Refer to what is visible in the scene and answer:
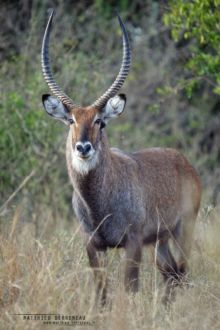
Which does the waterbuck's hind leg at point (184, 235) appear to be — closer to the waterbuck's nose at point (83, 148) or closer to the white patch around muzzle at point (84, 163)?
the white patch around muzzle at point (84, 163)

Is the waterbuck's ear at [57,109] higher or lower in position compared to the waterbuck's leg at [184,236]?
higher

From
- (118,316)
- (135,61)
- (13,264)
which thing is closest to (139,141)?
(135,61)

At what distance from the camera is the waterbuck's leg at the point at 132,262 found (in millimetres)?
7294

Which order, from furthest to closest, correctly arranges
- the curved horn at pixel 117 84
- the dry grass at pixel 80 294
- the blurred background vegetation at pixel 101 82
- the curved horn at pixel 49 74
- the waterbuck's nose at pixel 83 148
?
the blurred background vegetation at pixel 101 82, the curved horn at pixel 49 74, the curved horn at pixel 117 84, the waterbuck's nose at pixel 83 148, the dry grass at pixel 80 294

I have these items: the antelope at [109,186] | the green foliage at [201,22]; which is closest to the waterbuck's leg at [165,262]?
the antelope at [109,186]

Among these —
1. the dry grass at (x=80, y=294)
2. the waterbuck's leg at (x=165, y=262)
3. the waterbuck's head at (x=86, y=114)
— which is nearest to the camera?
the dry grass at (x=80, y=294)

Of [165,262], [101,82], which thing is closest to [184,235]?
[165,262]

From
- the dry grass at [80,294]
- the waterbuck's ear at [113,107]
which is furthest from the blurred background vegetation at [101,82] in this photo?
the dry grass at [80,294]

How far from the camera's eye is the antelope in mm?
7316

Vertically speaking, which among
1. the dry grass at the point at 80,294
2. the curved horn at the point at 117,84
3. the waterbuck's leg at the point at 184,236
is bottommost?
the waterbuck's leg at the point at 184,236

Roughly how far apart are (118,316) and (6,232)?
2.41 metres

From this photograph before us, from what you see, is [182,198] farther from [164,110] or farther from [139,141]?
[164,110]

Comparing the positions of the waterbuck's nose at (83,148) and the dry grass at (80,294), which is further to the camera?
the waterbuck's nose at (83,148)

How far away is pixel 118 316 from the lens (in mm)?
5492
